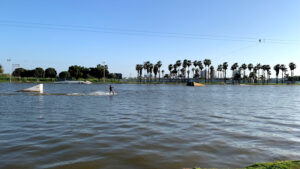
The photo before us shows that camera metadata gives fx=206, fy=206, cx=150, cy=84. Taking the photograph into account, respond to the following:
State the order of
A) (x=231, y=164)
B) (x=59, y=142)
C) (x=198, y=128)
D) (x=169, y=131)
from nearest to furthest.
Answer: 1. (x=231, y=164)
2. (x=59, y=142)
3. (x=169, y=131)
4. (x=198, y=128)

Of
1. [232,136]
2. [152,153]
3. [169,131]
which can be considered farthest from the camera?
[169,131]

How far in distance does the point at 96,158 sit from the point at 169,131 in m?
5.72

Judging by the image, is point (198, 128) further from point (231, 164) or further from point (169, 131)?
point (231, 164)

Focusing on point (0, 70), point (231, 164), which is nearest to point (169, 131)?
point (231, 164)

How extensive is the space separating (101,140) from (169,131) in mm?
4239

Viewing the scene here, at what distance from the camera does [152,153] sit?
8523mm

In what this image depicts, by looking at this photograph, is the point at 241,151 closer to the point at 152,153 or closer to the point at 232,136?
the point at 232,136

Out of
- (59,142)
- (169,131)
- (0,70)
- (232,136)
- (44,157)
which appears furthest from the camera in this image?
(0,70)

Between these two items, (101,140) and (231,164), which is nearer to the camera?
(231,164)

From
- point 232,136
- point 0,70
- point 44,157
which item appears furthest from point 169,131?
point 0,70

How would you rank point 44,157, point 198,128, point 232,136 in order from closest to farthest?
point 44,157 → point 232,136 → point 198,128

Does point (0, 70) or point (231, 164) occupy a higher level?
point (0, 70)

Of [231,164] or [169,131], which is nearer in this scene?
[231,164]

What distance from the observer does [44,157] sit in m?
7.84
